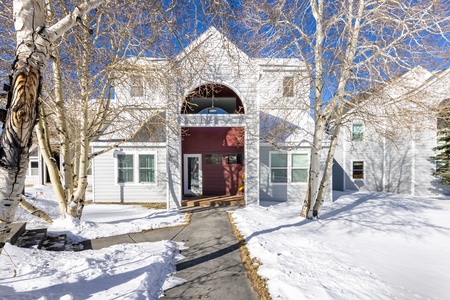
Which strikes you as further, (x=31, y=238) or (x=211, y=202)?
(x=211, y=202)

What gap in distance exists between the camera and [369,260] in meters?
4.73

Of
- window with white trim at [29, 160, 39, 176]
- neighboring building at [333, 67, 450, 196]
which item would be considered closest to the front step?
neighboring building at [333, 67, 450, 196]

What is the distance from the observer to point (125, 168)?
36.2 ft

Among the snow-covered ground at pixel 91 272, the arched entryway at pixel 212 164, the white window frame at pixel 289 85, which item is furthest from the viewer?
the arched entryway at pixel 212 164

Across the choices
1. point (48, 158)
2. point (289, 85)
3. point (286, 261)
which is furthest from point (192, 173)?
point (286, 261)

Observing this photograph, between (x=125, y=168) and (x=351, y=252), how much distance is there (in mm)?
10216

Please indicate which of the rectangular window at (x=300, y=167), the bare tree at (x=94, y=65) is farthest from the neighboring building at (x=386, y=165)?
the bare tree at (x=94, y=65)

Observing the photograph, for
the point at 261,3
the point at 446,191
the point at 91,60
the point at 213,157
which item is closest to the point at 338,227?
the point at 213,157

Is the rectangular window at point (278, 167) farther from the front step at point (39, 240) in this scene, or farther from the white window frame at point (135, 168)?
the front step at point (39, 240)

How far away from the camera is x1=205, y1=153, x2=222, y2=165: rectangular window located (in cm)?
1134

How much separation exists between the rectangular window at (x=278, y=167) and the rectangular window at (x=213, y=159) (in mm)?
Result: 2710

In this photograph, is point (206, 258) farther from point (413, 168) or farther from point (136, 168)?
point (413, 168)

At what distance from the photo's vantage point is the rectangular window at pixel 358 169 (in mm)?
15656

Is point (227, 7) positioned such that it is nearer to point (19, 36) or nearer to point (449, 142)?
point (19, 36)
